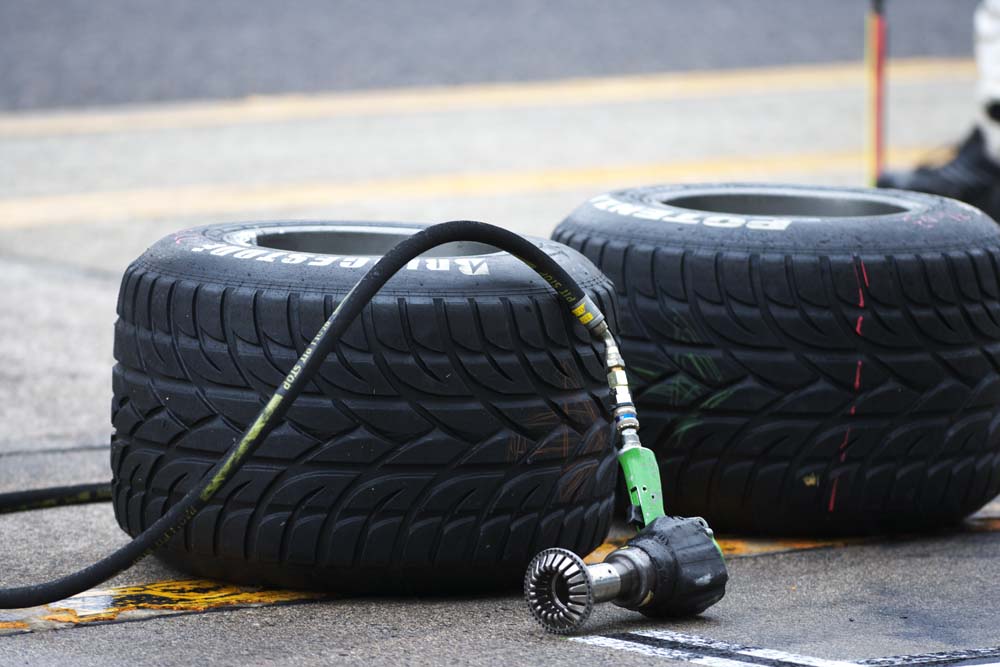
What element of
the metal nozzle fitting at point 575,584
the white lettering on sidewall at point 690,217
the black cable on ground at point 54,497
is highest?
the white lettering on sidewall at point 690,217

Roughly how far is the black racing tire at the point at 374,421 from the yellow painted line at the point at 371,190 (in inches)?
298

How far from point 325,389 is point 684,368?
3.56 feet

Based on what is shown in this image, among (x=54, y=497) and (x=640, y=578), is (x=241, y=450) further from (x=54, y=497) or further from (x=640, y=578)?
(x=54, y=497)

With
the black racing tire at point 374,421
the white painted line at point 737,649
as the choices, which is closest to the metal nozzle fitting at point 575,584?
the white painted line at point 737,649

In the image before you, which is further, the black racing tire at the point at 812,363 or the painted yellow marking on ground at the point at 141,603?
the black racing tire at the point at 812,363

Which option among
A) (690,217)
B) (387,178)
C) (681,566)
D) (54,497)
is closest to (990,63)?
(387,178)

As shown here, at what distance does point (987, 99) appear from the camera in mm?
9219

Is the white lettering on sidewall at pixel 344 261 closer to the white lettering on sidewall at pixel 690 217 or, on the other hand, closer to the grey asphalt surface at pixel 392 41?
the white lettering on sidewall at pixel 690 217

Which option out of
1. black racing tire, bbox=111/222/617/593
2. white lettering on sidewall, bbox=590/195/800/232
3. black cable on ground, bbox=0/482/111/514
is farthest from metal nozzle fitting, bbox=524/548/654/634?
black cable on ground, bbox=0/482/111/514

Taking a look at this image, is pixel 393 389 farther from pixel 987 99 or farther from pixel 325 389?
pixel 987 99

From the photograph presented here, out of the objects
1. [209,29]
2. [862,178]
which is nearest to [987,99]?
[862,178]

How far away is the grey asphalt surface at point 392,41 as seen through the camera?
763 inches

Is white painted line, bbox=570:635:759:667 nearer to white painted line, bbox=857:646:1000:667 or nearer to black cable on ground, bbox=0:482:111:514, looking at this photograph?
white painted line, bbox=857:646:1000:667

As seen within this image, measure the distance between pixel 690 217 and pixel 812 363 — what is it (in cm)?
51
